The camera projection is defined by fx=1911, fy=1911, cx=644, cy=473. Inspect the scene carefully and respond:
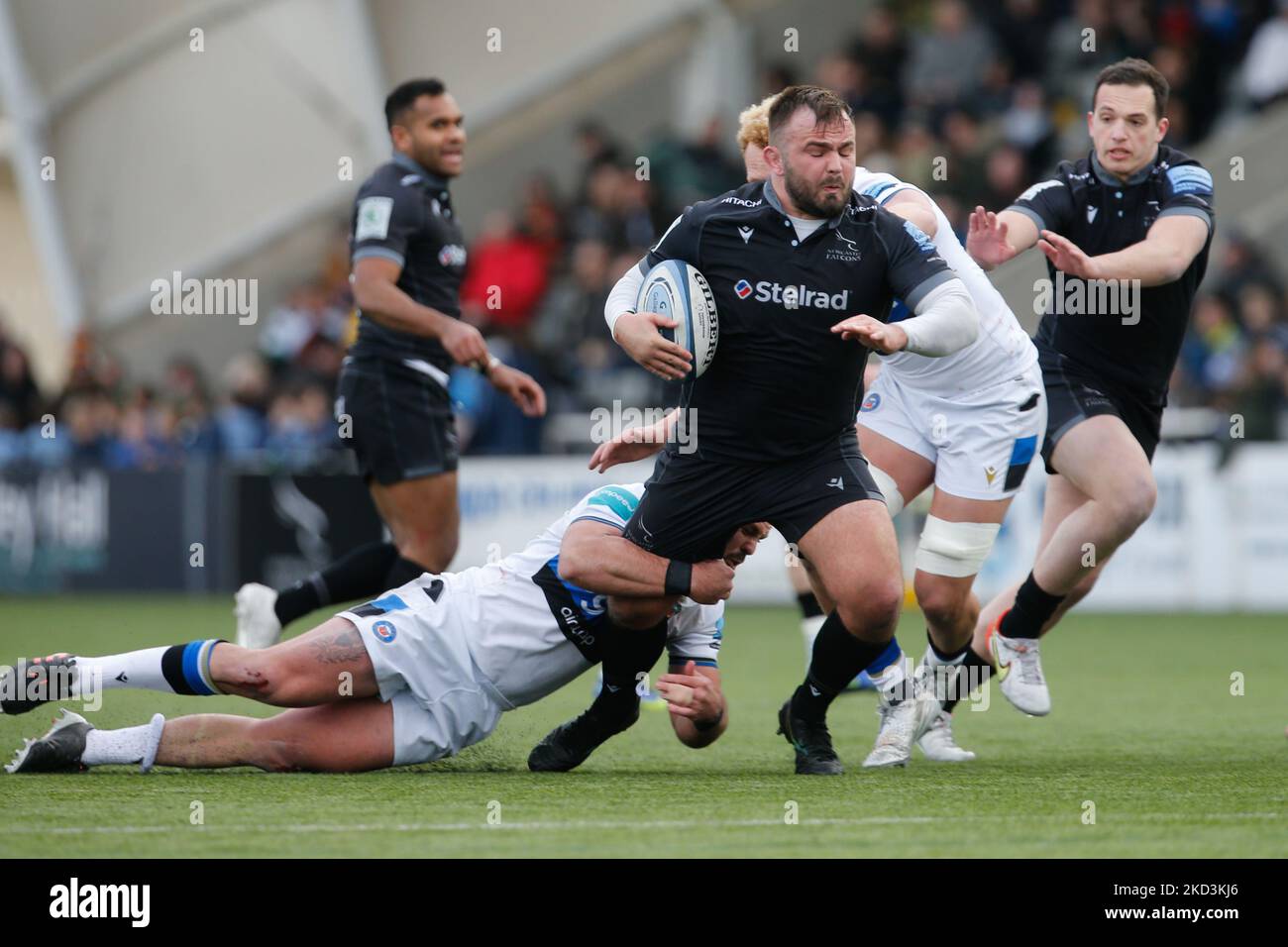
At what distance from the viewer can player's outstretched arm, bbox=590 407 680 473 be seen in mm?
6648

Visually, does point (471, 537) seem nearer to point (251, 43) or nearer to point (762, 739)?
point (251, 43)

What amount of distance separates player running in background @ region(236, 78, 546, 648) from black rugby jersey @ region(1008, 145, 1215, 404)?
111 inches

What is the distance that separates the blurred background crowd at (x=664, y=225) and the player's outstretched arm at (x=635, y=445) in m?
9.95

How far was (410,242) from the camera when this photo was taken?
884 cm

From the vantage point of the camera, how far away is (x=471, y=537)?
54.3ft

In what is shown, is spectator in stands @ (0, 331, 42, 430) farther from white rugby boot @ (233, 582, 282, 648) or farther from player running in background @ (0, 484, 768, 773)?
player running in background @ (0, 484, 768, 773)

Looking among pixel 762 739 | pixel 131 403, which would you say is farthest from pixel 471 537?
pixel 762 739

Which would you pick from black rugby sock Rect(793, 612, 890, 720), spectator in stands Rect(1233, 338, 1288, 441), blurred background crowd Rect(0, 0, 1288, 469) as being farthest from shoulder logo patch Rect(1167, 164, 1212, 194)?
blurred background crowd Rect(0, 0, 1288, 469)

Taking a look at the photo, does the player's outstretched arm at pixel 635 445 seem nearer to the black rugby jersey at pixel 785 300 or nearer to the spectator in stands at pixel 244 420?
the black rugby jersey at pixel 785 300

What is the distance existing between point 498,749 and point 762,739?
131 cm

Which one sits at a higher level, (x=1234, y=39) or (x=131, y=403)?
(x=1234, y=39)

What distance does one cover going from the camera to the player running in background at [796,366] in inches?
247

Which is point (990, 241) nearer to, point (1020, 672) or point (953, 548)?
point (953, 548)

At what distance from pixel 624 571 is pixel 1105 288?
8.61 ft
